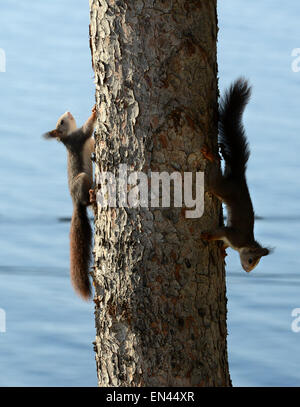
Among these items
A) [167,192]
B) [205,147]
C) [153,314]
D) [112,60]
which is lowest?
[153,314]

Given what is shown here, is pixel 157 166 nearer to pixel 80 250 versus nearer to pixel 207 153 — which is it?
pixel 207 153

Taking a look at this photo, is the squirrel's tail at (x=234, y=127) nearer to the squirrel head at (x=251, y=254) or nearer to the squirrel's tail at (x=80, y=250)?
the squirrel head at (x=251, y=254)

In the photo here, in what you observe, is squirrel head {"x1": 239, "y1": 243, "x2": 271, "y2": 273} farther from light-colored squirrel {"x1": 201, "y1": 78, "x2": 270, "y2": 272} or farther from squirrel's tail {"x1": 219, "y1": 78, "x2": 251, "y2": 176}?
squirrel's tail {"x1": 219, "y1": 78, "x2": 251, "y2": 176}

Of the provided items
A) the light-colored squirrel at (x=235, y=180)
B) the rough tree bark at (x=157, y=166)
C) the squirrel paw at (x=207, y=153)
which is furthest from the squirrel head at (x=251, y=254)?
the squirrel paw at (x=207, y=153)

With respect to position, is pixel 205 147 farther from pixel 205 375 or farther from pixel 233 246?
pixel 205 375

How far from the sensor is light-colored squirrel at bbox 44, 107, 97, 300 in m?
2.59

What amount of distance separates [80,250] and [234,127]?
2.81ft

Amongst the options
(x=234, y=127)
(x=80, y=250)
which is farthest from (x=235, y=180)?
(x=80, y=250)

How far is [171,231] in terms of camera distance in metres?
1.95

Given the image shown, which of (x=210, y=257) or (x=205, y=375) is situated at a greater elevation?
(x=210, y=257)

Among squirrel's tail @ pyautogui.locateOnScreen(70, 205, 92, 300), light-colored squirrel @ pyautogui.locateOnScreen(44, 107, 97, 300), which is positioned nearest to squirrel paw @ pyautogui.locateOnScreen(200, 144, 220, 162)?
light-colored squirrel @ pyautogui.locateOnScreen(44, 107, 97, 300)

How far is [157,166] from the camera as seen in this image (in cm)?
193

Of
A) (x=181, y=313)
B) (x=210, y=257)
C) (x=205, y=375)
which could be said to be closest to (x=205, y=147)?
(x=210, y=257)

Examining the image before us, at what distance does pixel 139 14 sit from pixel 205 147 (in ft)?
1.22
